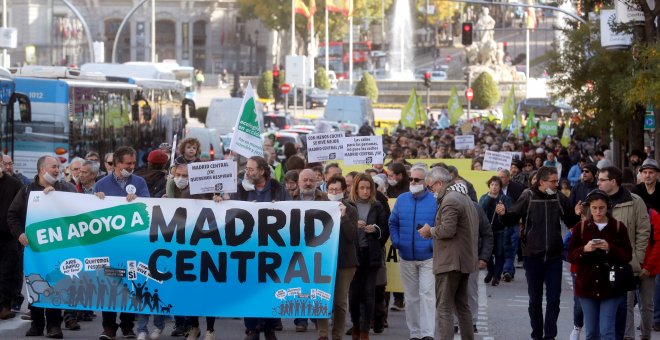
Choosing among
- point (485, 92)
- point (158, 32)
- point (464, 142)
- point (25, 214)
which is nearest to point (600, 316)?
point (25, 214)

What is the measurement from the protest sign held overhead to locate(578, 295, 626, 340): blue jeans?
13.1 feet

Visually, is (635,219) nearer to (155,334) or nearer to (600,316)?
(600,316)

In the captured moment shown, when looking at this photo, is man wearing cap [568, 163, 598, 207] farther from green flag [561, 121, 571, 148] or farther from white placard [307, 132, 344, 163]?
green flag [561, 121, 571, 148]

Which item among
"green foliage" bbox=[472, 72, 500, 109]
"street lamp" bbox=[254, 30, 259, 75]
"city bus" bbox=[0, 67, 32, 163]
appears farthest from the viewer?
"street lamp" bbox=[254, 30, 259, 75]

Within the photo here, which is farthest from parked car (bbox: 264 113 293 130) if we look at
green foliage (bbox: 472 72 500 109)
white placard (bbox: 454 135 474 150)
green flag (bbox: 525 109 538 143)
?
green foliage (bbox: 472 72 500 109)

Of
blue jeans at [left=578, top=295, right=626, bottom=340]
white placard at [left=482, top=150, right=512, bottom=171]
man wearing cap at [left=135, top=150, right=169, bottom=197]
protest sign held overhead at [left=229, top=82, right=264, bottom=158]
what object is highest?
protest sign held overhead at [left=229, top=82, right=264, bottom=158]

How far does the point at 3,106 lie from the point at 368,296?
1247 centimetres

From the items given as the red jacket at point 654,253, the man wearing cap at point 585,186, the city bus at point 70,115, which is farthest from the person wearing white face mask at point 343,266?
the city bus at point 70,115

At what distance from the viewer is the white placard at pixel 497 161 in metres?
20.8

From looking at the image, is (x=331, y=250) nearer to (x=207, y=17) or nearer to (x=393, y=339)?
(x=393, y=339)

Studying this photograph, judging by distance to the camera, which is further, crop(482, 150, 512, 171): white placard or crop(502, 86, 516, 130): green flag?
crop(502, 86, 516, 130): green flag

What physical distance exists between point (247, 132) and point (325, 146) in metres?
2.89

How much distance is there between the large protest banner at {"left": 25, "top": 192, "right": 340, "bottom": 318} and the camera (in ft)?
41.4

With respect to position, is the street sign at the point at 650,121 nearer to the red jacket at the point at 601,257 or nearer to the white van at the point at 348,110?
the red jacket at the point at 601,257
